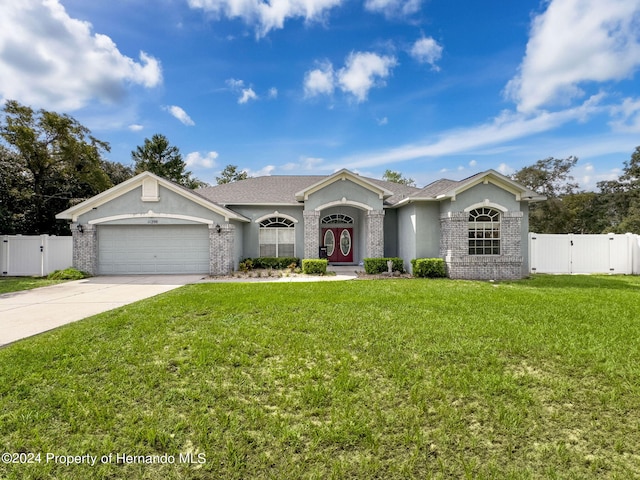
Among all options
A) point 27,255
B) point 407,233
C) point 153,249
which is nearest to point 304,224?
point 407,233

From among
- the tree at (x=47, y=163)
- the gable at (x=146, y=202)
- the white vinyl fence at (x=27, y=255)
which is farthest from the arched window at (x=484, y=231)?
the tree at (x=47, y=163)

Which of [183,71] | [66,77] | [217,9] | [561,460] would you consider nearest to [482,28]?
[217,9]

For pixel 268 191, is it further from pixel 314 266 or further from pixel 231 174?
pixel 231 174

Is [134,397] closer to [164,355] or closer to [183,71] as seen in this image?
[164,355]

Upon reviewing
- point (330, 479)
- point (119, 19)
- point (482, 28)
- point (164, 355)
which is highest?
point (482, 28)

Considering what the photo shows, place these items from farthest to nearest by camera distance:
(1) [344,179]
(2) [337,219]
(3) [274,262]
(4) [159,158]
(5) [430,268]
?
(4) [159,158], (2) [337,219], (3) [274,262], (1) [344,179], (5) [430,268]

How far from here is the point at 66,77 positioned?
14.6 m

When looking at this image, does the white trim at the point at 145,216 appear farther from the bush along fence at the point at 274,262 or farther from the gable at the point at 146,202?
the bush along fence at the point at 274,262

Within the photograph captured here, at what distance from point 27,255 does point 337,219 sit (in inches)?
630

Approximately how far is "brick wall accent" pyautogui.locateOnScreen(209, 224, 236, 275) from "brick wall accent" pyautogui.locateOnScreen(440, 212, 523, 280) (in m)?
10.1

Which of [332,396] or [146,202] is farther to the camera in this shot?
[146,202]

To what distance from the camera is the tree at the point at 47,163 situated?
18.7 meters

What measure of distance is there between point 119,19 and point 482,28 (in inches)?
559

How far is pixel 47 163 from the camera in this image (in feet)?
65.6
